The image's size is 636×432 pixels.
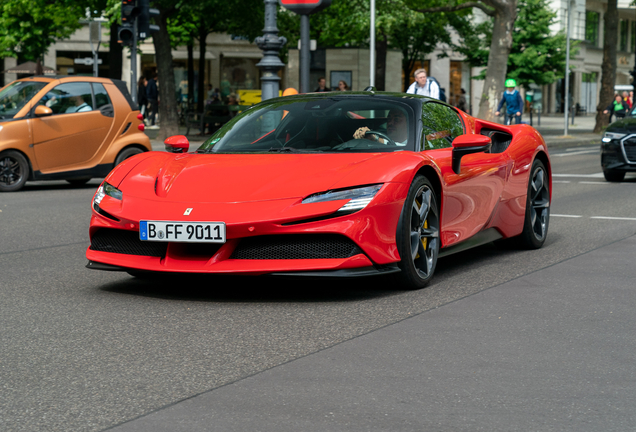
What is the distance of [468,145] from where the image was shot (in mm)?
6344

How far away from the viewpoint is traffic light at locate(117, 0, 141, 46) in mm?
17375

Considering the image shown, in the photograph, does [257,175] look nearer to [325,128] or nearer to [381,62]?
[325,128]

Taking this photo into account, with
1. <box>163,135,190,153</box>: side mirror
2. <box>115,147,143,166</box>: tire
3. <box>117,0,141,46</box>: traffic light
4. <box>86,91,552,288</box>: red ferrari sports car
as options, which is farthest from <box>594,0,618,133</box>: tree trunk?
<box>163,135,190,153</box>: side mirror

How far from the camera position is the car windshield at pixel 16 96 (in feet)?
44.8

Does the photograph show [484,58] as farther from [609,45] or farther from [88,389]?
[88,389]

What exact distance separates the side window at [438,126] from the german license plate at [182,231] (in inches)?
66.6

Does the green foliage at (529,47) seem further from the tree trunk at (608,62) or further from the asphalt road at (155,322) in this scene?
the asphalt road at (155,322)

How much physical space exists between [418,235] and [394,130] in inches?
33.5

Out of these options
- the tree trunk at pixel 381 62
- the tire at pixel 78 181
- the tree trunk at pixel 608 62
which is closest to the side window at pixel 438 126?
the tire at pixel 78 181

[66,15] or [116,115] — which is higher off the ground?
[66,15]

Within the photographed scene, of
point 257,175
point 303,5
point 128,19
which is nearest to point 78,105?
point 303,5

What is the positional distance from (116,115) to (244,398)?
36.8 ft

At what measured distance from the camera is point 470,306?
5.55 metres

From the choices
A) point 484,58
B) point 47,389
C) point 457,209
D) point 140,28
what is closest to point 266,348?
point 47,389
